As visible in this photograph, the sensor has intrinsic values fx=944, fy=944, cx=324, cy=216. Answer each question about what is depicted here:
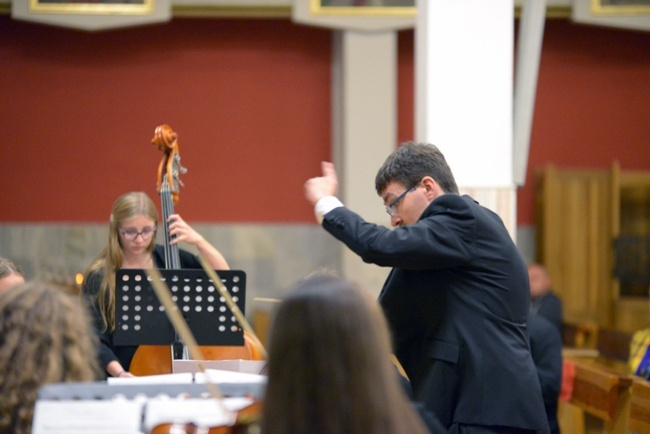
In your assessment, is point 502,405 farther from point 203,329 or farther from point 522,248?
point 522,248

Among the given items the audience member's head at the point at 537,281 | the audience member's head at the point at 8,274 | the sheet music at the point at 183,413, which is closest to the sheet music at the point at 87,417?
the sheet music at the point at 183,413

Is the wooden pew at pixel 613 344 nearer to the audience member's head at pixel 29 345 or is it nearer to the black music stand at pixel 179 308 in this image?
the black music stand at pixel 179 308

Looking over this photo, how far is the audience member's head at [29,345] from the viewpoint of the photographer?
6.74ft

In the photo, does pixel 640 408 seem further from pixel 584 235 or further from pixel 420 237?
pixel 584 235

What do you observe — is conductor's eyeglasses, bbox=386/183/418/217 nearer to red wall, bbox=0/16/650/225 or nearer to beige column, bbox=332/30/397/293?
beige column, bbox=332/30/397/293

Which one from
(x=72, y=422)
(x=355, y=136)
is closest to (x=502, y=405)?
(x=72, y=422)

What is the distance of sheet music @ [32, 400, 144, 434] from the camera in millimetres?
2031

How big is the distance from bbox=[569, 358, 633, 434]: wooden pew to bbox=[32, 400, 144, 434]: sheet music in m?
3.42

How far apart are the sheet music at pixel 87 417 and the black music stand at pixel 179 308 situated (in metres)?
1.15

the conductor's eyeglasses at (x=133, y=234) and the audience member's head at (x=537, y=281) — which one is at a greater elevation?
the conductor's eyeglasses at (x=133, y=234)

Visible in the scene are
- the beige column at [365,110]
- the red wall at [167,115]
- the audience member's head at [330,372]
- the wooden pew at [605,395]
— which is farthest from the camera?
the red wall at [167,115]

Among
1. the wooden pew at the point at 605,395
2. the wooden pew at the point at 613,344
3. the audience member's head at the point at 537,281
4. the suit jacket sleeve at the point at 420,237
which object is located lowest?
the wooden pew at the point at 613,344

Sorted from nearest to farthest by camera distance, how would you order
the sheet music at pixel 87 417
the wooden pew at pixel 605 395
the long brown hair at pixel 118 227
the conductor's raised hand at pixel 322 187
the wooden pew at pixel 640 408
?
1. the sheet music at pixel 87 417
2. the conductor's raised hand at pixel 322 187
3. the long brown hair at pixel 118 227
4. the wooden pew at pixel 640 408
5. the wooden pew at pixel 605 395

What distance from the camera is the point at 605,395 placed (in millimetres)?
5090
